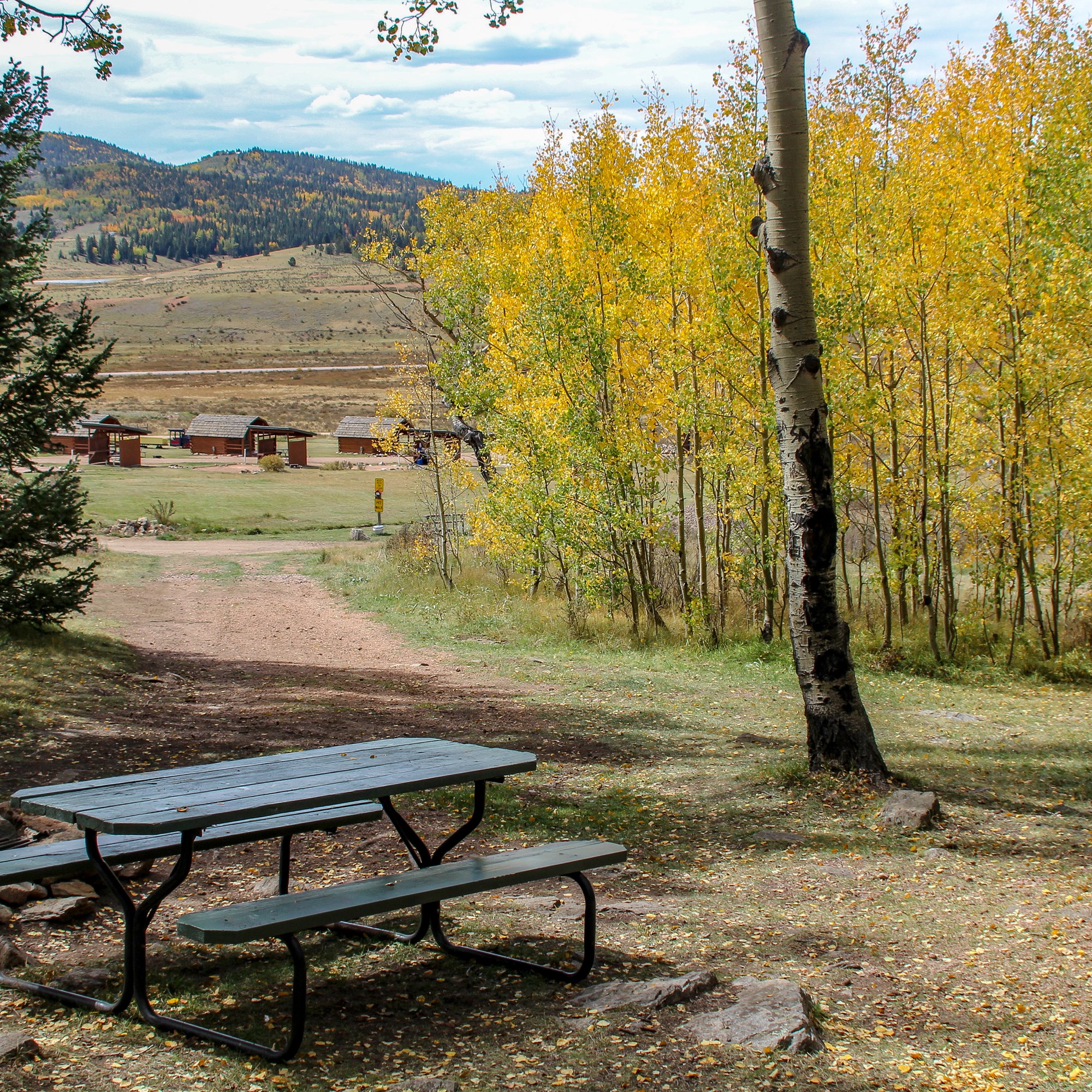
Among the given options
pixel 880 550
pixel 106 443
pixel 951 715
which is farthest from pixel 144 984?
pixel 106 443

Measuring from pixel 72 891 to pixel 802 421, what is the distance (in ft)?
14.5

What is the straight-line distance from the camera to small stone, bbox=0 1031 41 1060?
2.68 meters

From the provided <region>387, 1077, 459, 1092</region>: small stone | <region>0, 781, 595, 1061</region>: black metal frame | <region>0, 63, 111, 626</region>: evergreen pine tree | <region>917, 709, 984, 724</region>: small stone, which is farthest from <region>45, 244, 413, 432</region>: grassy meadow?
<region>387, 1077, 459, 1092</region>: small stone

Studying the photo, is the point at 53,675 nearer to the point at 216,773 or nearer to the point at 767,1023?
the point at 216,773

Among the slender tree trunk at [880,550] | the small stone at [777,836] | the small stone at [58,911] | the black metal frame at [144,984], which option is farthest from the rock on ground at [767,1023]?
the slender tree trunk at [880,550]

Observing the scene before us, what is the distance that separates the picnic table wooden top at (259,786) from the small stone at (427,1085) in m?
0.83

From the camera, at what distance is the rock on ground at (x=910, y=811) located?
5.42m

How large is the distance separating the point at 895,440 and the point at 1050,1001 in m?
8.81

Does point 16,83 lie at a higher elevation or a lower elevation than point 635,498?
higher

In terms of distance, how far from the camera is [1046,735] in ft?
26.8

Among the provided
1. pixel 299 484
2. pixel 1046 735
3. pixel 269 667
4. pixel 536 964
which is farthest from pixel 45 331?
pixel 299 484

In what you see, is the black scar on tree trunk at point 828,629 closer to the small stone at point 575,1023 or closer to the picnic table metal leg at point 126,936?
the small stone at point 575,1023

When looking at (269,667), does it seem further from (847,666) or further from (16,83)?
(847,666)

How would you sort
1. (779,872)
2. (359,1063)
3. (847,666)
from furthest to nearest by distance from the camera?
(847,666), (779,872), (359,1063)
